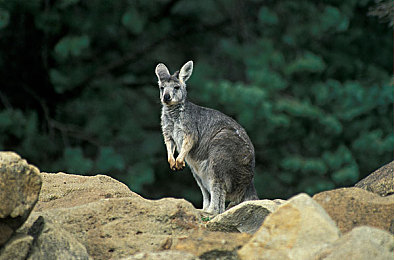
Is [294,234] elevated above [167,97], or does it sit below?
below

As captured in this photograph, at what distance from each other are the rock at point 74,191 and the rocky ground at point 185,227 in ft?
0.24

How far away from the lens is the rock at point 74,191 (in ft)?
18.3

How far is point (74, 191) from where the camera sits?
6.11 meters

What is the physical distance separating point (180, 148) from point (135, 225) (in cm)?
294

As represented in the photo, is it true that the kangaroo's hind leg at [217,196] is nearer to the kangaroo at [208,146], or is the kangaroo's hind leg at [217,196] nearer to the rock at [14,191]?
the kangaroo at [208,146]

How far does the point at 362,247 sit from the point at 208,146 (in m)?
4.00

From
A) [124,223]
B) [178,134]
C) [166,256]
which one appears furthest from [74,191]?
[166,256]

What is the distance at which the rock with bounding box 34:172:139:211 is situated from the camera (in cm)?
557

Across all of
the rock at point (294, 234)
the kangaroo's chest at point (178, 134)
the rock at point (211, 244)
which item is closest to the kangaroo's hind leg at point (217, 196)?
the kangaroo's chest at point (178, 134)

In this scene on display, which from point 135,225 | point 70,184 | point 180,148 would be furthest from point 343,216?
point 180,148

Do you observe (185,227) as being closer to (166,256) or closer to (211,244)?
(211,244)

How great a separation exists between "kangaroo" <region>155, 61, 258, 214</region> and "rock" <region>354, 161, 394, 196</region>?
170cm

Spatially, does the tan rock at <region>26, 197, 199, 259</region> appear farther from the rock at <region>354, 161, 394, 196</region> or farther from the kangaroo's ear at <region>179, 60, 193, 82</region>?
the kangaroo's ear at <region>179, 60, 193, 82</region>

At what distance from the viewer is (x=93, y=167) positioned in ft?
40.1
